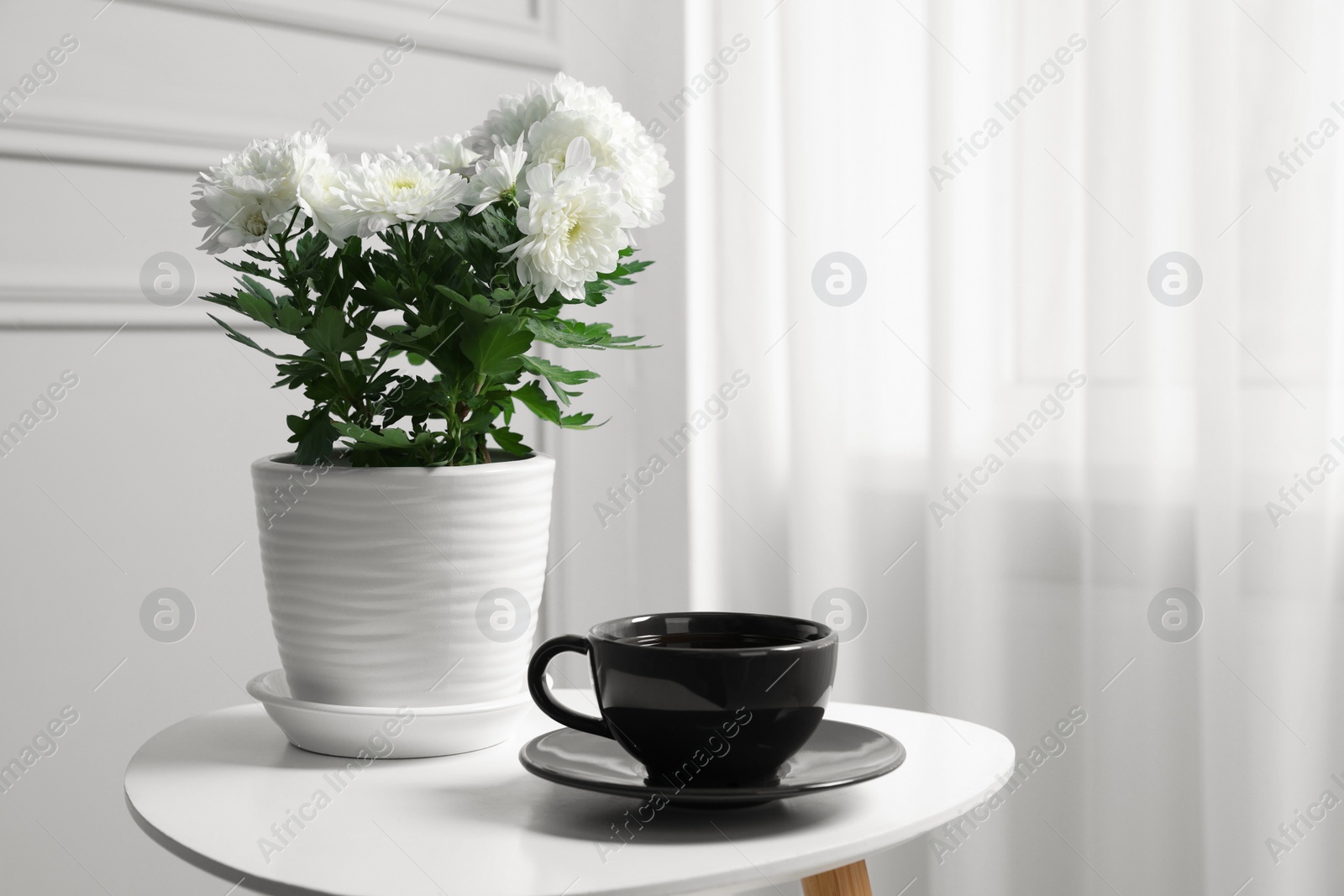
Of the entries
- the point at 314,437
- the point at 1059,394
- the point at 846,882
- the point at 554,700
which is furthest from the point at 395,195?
the point at 1059,394

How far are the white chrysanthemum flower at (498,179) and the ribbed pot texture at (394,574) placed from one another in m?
0.15

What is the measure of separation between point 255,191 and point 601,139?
0.64 feet

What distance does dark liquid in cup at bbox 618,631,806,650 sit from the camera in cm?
61

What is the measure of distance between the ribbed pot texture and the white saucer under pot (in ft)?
0.05

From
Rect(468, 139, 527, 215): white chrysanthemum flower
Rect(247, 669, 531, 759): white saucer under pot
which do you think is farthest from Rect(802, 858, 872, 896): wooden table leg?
Rect(468, 139, 527, 215): white chrysanthemum flower

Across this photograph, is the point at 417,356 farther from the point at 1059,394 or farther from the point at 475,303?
the point at 1059,394

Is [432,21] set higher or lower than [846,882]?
higher

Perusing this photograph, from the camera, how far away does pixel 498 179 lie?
0.64 metres

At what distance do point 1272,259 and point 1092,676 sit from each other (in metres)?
0.43

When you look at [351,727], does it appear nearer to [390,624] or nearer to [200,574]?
[390,624]

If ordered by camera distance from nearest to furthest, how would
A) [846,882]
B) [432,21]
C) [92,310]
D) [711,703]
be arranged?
1. [711,703]
2. [846,882]
3. [92,310]
4. [432,21]

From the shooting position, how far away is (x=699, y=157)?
1550mm

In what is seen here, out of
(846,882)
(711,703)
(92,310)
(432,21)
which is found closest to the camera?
(711,703)

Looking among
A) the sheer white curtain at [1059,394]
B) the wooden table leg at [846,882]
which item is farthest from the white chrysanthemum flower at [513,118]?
the sheer white curtain at [1059,394]
